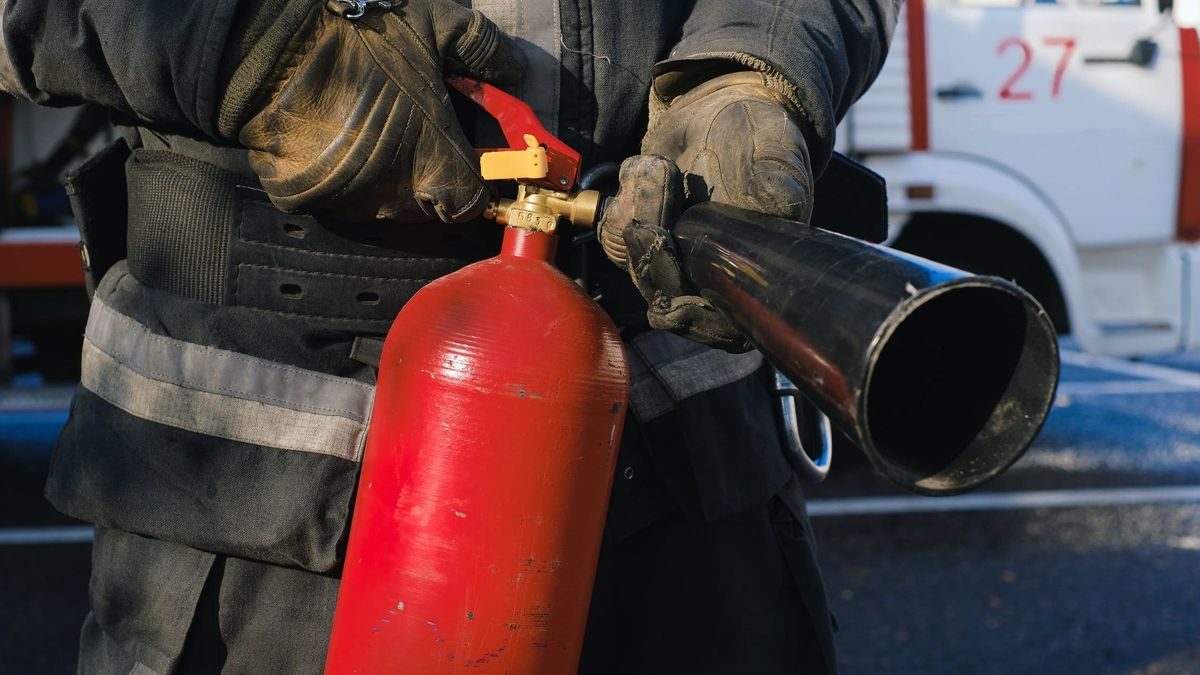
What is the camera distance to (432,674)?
3.43ft

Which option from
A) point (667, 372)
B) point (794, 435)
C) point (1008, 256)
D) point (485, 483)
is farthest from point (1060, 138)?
point (485, 483)

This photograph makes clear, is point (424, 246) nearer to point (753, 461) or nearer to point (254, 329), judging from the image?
point (254, 329)

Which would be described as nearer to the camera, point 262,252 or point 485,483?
point 485,483

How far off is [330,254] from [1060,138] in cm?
372

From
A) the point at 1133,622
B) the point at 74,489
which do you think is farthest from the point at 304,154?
the point at 1133,622

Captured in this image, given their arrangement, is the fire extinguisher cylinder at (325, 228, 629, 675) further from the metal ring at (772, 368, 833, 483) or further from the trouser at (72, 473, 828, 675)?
the metal ring at (772, 368, 833, 483)

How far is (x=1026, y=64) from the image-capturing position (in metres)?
4.29

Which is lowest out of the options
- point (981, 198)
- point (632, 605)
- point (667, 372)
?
point (981, 198)

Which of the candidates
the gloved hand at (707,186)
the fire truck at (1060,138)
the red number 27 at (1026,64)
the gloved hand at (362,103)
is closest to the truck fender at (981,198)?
the fire truck at (1060,138)

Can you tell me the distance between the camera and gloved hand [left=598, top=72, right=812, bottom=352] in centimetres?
104

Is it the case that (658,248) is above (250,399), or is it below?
above

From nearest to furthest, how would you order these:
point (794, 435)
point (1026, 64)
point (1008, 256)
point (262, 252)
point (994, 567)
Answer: point (262, 252) < point (794, 435) < point (994, 567) < point (1026, 64) < point (1008, 256)

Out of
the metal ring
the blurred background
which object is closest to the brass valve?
the metal ring

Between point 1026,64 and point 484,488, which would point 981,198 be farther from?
point 484,488
